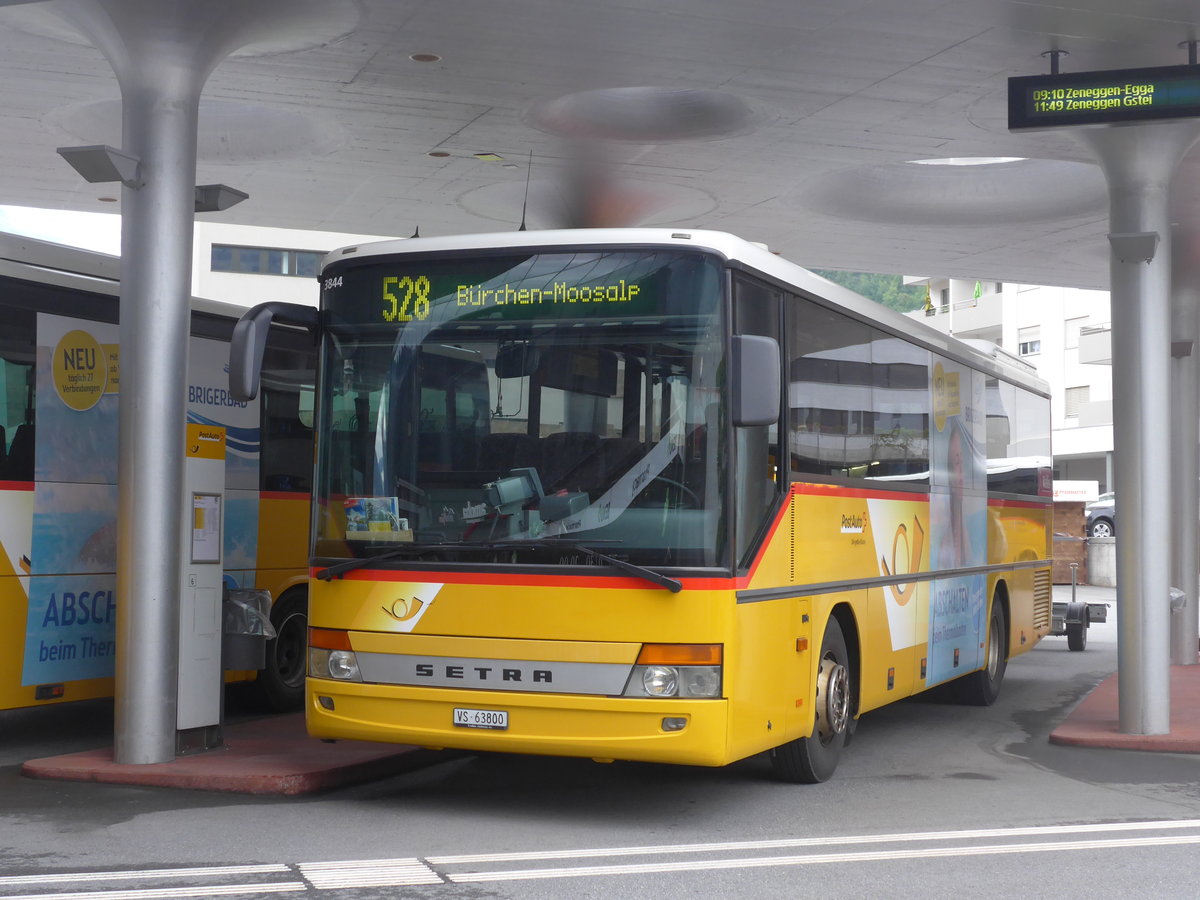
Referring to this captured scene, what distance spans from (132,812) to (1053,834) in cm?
Result: 504

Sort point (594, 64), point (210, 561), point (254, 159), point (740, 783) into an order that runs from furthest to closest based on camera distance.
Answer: point (254, 159) < point (594, 64) < point (210, 561) < point (740, 783)

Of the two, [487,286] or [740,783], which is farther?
[740,783]

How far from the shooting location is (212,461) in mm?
10273

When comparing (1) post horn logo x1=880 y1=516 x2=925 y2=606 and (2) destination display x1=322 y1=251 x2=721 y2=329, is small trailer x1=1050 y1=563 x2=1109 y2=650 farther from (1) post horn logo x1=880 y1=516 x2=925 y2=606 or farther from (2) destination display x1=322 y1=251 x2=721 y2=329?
(2) destination display x1=322 y1=251 x2=721 y2=329

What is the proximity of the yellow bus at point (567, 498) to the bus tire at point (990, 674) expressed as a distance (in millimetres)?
5405

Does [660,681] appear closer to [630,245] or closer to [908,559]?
[630,245]

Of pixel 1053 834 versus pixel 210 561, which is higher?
pixel 210 561

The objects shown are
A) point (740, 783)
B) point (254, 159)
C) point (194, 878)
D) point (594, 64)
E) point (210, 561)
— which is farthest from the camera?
point (254, 159)

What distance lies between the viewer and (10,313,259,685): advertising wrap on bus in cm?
1045

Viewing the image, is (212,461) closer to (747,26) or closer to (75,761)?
(75,761)

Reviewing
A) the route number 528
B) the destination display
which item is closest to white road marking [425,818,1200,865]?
the destination display

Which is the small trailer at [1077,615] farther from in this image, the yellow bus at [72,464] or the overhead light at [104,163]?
the overhead light at [104,163]

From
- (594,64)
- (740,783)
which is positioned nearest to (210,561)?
(740,783)

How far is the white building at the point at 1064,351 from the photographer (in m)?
58.6
